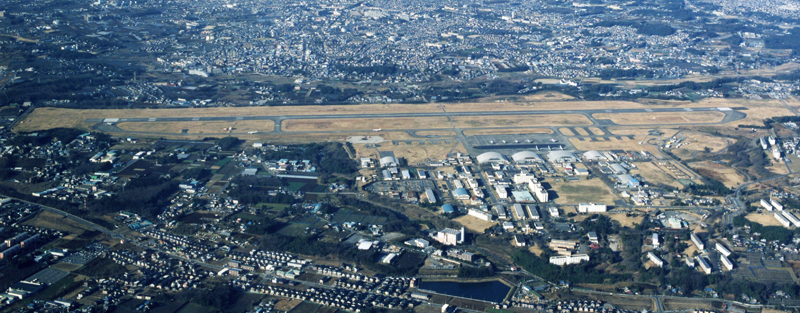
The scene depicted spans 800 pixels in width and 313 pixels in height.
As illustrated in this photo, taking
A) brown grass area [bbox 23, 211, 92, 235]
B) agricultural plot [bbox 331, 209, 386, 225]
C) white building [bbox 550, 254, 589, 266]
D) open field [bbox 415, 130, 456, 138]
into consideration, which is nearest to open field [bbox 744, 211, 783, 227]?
white building [bbox 550, 254, 589, 266]

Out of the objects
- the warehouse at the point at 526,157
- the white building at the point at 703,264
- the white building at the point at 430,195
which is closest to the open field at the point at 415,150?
the warehouse at the point at 526,157

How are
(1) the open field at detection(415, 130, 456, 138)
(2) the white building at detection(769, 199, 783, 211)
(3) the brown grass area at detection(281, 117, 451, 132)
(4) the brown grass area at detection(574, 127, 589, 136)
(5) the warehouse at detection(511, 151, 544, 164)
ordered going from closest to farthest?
(2) the white building at detection(769, 199, 783, 211), (5) the warehouse at detection(511, 151, 544, 164), (1) the open field at detection(415, 130, 456, 138), (4) the brown grass area at detection(574, 127, 589, 136), (3) the brown grass area at detection(281, 117, 451, 132)

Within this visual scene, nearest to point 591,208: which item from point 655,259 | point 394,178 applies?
point 655,259

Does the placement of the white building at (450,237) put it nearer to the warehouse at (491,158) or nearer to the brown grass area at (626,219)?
the brown grass area at (626,219)

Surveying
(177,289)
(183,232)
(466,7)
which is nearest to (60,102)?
(183,232)

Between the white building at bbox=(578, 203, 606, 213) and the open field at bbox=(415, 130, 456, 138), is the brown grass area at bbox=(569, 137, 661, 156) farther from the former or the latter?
the white building at bbox=(578, 203, 606, 213)

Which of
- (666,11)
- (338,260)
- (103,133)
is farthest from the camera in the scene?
(666,11)

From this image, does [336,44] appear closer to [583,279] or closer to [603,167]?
[603,167]
